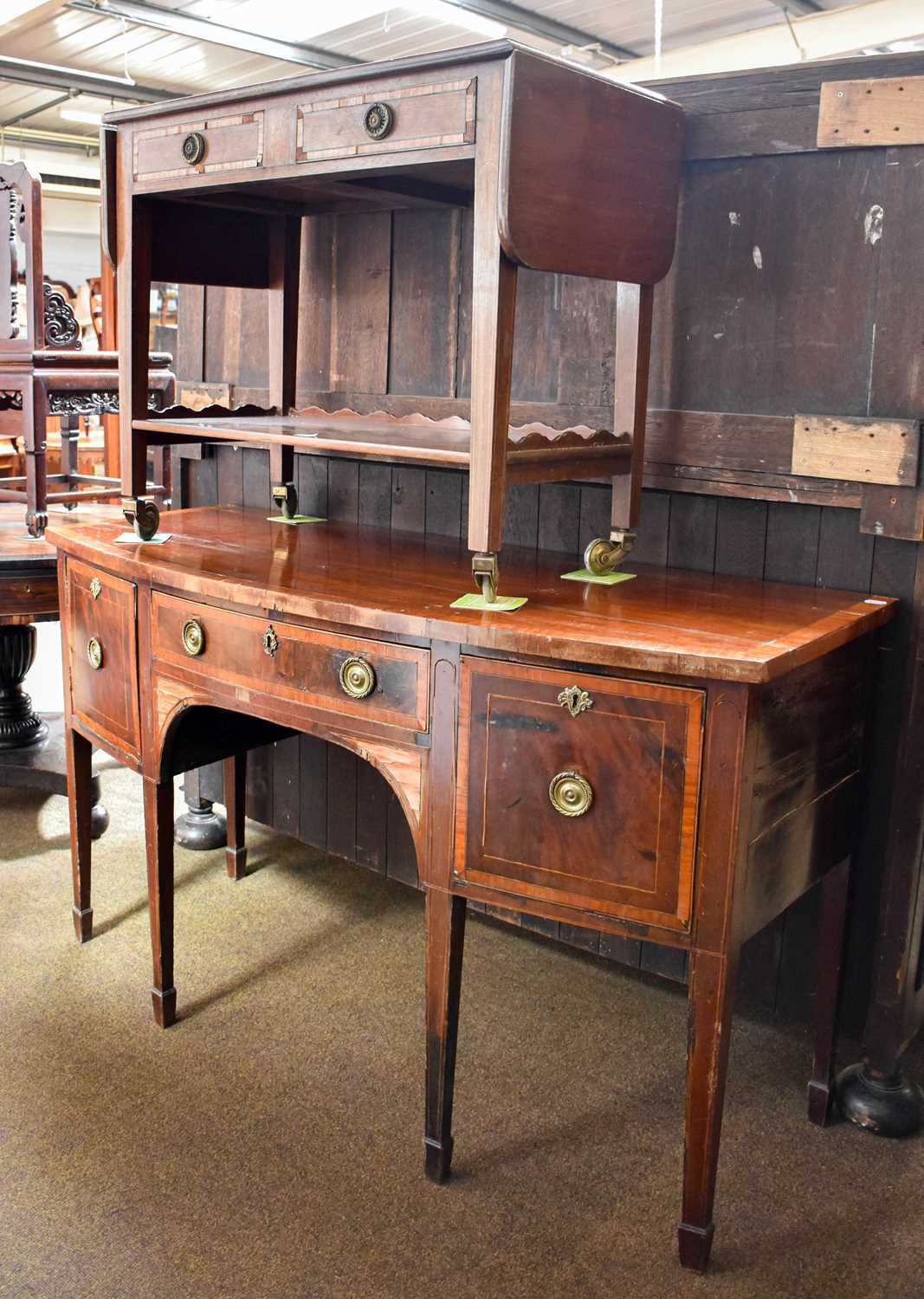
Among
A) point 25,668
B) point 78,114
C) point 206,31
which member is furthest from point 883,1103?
point 78,114

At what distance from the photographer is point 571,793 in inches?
68.0

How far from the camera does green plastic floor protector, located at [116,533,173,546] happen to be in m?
2.42

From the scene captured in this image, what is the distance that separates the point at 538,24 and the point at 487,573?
481 centimetres

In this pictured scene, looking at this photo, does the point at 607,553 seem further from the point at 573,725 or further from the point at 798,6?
the point at 798,6

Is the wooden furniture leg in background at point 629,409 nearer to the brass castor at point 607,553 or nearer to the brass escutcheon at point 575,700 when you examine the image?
the brass castor at point 607,553

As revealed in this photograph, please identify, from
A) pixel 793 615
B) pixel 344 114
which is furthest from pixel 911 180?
pixel 344 114

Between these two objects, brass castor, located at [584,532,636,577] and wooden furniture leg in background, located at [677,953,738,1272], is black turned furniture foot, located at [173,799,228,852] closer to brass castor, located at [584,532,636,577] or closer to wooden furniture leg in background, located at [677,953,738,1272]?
brass castor, located at [584,532,636,577]

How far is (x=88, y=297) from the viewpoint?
9.48 m

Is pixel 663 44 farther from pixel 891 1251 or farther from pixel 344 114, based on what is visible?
pixel 891 1251

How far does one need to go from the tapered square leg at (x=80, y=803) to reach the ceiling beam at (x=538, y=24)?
414 centimetres

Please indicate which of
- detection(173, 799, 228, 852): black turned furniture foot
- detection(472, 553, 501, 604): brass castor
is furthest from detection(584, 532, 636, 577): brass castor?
detection(173, 799, 228, 852): black turned furniture foot

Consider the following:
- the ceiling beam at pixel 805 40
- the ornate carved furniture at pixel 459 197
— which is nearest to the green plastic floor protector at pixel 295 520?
the ornate carved furniture at pixel 459 197

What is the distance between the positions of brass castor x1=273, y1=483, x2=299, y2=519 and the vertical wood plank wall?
4.2 inches

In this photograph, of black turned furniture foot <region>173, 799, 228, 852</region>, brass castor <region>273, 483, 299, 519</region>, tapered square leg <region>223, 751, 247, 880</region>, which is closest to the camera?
brass castor <region>273, 483, 299, 519</region>
